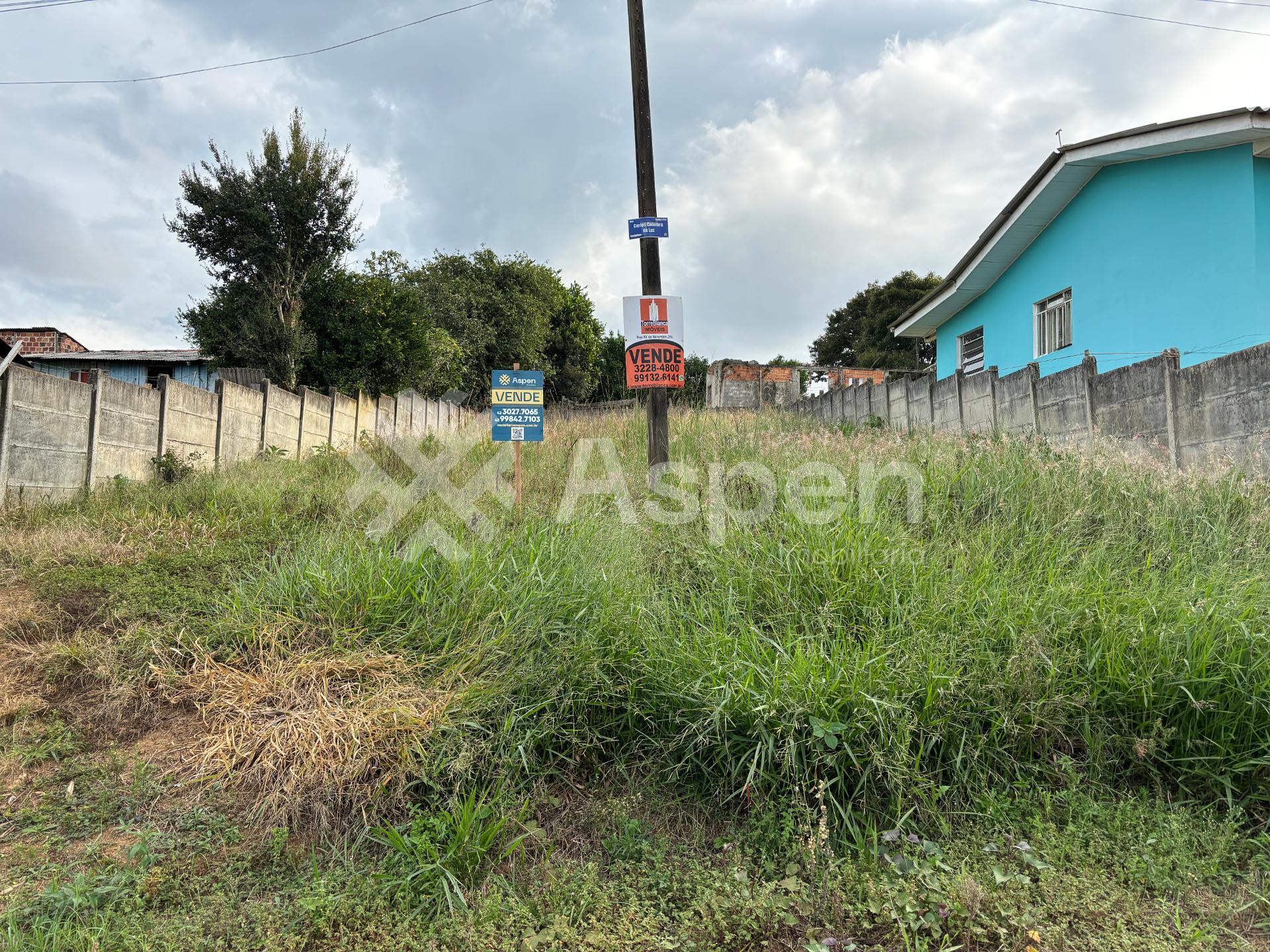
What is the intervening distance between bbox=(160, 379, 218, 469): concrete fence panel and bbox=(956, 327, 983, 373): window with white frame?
43.6 feet

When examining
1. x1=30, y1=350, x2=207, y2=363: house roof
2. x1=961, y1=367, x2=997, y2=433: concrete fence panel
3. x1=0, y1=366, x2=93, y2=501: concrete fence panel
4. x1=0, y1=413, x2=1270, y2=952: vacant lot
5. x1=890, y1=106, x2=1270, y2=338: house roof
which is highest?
x1=30, y1=350, x2=207, y2=363: house roof

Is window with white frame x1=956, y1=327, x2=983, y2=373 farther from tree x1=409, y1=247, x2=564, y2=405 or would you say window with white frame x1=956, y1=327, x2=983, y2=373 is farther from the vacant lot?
tree x1=409, y1=247, x2=564, y2=405

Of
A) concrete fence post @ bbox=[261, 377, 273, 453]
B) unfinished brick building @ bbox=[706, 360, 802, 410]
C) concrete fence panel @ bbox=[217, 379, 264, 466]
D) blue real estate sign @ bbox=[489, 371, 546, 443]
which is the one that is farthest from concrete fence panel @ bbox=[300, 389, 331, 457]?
unfinished brick building @ bbox=[706, 360, 802, 410]

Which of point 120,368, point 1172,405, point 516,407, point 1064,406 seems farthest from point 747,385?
point 120,368

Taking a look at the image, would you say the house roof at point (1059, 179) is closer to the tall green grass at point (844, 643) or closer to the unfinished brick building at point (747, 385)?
the unfinished brick building at point (747, 385)

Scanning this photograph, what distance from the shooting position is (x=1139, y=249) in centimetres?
934

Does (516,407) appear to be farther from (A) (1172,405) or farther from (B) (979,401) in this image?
(B) (979,401)

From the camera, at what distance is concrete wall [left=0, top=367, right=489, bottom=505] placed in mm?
6375

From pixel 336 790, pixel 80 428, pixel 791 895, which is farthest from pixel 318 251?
pixel 791 895

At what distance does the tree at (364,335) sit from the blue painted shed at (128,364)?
9.77m

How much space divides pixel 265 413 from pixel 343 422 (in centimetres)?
285

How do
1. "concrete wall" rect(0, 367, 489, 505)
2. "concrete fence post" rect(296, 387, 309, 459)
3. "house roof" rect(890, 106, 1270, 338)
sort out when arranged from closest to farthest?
"concrete wall" rect(0, 367, 489, 505)
"house roof" rect(890, 106, 1270, 338)
"concrete fence post" rect(296, 387, 309, 459)

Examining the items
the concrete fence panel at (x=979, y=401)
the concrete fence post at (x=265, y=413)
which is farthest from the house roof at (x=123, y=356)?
the concrete fence panel at (x=979, y=401)

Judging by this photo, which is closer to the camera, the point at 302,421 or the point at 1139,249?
the point at 1139,249
